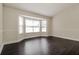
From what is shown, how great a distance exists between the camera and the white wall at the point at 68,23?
3.85 m

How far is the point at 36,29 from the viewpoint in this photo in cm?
504

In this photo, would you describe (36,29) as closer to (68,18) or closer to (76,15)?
(68,18)

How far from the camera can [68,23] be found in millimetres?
4289

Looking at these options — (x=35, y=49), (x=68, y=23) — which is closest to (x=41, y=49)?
(x=35, y=49)

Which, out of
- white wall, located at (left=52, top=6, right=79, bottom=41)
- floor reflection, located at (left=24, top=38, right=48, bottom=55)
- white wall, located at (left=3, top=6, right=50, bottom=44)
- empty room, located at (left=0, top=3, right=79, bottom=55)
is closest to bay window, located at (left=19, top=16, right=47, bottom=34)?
empty room, located at (left=0, top=3, right=79, bottom=55)

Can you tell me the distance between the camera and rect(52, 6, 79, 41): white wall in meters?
3.85

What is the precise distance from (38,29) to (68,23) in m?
1.91

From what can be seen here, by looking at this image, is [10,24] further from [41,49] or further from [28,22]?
[41,49]

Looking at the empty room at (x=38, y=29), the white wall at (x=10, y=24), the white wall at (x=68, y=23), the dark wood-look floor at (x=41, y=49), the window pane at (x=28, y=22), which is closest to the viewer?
the dark wood-look floor at (x=41, y=49)

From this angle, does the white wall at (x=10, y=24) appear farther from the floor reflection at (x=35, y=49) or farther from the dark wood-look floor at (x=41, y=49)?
the floor reflection at (x=35, y=49)

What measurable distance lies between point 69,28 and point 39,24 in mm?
2002

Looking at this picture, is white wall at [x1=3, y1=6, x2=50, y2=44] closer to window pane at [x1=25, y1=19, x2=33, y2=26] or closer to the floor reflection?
the floor reflection

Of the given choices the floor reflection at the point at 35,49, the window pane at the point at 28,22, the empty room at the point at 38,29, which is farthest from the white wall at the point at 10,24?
the window pane at the point at 28,22

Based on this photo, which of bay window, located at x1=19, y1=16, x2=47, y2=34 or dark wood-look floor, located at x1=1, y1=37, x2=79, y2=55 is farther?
bay window, located at x1=19, y1=16, x2=47, y2=34
